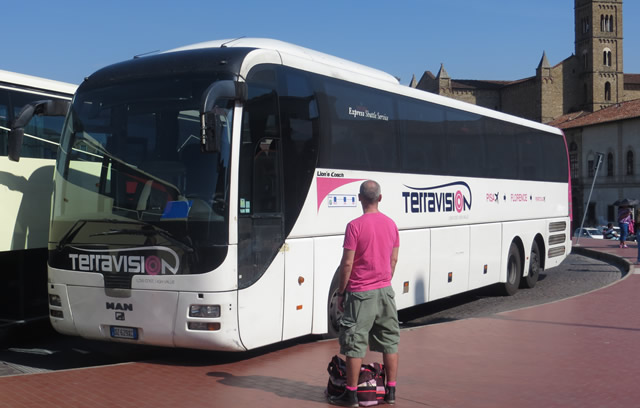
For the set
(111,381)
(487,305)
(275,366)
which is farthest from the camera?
Result: (487,305)

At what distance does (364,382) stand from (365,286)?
0.85 m

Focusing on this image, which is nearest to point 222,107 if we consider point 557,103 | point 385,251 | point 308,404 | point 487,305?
point 385,251

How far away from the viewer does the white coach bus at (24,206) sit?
9.27 meters

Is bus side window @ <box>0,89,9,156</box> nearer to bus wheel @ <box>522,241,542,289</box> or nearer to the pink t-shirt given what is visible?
the pink t-shirt

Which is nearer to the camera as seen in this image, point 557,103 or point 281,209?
point 281,209

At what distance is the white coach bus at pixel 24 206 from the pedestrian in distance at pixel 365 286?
199 inches

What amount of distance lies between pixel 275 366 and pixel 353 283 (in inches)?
82.3

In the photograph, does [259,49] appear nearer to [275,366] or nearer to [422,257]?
[275,366]

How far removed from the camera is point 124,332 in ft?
25.5

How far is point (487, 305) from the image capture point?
1409cm

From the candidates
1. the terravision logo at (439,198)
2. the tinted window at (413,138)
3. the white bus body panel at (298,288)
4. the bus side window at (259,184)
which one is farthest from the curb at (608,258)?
the bus side window at (259,184)

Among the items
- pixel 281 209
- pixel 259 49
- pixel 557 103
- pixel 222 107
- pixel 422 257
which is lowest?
pixel 422 257

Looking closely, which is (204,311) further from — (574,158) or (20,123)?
(574,158)

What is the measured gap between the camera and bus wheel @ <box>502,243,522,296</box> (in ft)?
49.8
